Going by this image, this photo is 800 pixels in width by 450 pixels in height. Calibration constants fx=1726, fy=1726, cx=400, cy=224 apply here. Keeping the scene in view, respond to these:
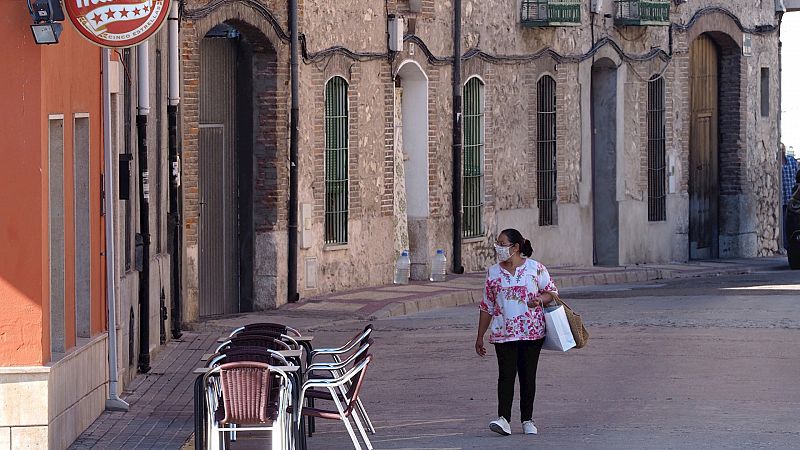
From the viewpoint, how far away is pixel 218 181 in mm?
21266

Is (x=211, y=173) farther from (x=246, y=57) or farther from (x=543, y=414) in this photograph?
(x=543, y=414)

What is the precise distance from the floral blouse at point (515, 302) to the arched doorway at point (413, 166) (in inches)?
513

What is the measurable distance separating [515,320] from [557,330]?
0.30 meters

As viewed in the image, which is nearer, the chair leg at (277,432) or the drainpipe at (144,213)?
the chair leg at (277,432)

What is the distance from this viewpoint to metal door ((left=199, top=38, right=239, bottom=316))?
20.8 meters

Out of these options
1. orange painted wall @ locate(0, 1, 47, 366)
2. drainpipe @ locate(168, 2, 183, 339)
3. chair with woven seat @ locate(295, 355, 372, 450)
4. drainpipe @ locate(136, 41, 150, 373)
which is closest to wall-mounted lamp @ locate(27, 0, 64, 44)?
orange painted wall @ locate(0, 1, 47, 366)

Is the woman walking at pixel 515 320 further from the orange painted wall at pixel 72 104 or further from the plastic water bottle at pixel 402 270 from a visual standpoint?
the plastic water bottle at pixel 402 270

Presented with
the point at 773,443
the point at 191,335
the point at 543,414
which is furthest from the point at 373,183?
the point at 773,443

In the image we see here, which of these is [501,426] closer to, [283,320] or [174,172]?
[174,172]

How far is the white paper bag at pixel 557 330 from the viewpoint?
12.0 meters

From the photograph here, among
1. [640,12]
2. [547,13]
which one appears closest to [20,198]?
[547,13]

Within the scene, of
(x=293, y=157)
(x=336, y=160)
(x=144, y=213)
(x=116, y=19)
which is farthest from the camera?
(x=336, y=160)

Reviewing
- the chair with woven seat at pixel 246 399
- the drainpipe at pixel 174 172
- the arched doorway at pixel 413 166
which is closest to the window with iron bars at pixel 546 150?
the arched doorway at pixel 413 166

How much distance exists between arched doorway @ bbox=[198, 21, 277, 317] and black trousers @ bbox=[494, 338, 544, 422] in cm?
931
